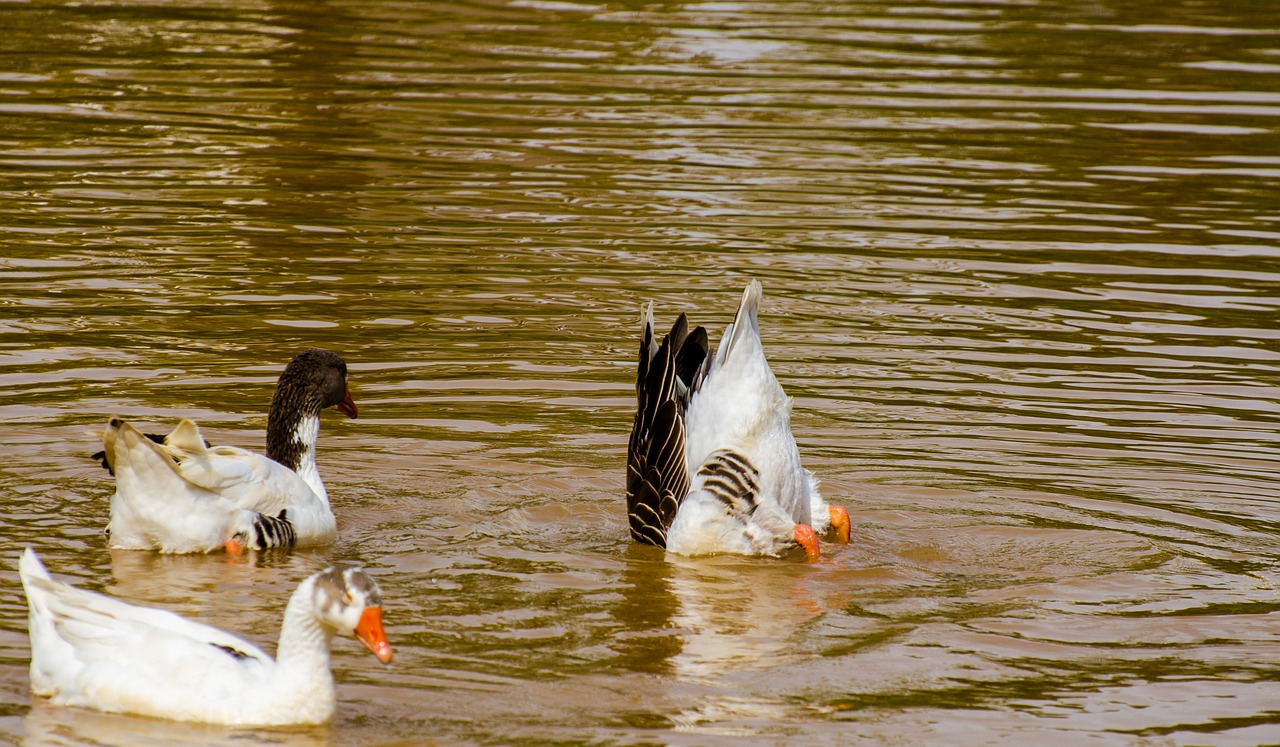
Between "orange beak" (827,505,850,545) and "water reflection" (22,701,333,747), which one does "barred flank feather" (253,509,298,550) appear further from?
"orange beak" (827,505,850,545)

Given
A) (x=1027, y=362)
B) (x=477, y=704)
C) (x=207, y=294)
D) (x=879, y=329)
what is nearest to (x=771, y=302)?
(x=879, y=329)

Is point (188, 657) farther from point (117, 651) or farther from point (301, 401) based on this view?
point (301, 401)

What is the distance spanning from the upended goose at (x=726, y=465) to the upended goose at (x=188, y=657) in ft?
8.93

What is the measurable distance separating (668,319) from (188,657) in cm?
672

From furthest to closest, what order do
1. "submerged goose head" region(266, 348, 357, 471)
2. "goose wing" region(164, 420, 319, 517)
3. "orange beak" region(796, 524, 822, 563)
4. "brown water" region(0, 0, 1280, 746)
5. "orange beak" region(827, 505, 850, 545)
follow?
"submerged goose head" region(266, 348, 357, 471), "orange beak" region(827, 505, 850, 545), "orange beak" region(796, 524, 822, 563), "goose wing" region(164, 420, 319, 517), "brown water" region(0, 0, 1280, 746)

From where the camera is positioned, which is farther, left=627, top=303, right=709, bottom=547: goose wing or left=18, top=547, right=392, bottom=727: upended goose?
left=627, top=303, right=709, bottom=547: goose wing

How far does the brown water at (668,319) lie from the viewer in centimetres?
771

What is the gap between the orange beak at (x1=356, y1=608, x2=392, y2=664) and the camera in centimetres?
690

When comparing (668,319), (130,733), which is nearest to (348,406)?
(130,733)

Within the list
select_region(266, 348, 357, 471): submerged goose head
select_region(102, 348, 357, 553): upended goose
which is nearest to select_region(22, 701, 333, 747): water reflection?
select_region(102, 348, 357, 553): upended goose

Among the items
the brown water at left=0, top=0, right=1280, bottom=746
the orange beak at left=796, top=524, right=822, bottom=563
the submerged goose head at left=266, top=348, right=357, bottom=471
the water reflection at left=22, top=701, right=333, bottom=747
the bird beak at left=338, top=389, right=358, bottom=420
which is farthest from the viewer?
the bird beak at left=338, top=389, right=358, bottom=420

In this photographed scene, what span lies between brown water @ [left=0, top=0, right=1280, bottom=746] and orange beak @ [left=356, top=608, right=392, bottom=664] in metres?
0.30

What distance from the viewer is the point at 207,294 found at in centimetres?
1350

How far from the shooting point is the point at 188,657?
6.85m
